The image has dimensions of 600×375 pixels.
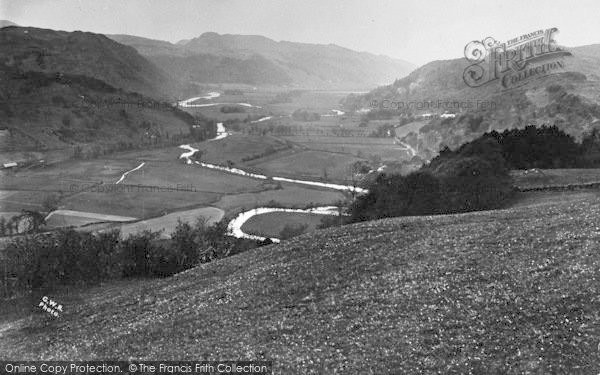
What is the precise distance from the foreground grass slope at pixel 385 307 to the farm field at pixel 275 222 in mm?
53823

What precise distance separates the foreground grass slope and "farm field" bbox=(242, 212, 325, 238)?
2119 inches

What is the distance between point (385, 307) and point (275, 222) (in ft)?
254

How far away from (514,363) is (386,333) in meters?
6.05

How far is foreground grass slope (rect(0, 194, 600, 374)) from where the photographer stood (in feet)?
75.0

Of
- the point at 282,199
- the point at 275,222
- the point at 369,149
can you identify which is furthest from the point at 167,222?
the point at 369,149

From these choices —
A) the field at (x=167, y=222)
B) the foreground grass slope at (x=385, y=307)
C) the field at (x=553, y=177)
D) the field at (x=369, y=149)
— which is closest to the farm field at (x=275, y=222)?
the field at (x=167, y=222)

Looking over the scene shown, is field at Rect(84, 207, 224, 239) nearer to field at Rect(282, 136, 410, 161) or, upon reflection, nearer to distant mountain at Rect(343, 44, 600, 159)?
field at Rect(282, 136, 410, 161)

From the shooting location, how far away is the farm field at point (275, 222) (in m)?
98.5

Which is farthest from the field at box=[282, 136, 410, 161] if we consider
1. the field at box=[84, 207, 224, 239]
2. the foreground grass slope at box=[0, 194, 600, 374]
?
the foreground grass slope at box=[0, 194, 600, 374]

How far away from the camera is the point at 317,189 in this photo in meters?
140

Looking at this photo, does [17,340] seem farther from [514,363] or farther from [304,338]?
[514,363]

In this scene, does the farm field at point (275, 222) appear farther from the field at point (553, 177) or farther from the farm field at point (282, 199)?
the field at point (553, 177)

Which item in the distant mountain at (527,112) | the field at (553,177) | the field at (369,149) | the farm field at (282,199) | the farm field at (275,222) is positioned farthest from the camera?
the field at (369,149)

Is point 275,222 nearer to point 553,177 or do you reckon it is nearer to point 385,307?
point 553,177
